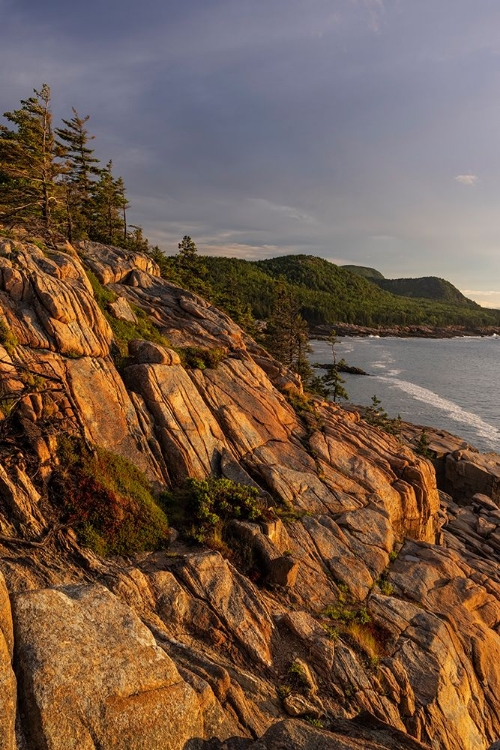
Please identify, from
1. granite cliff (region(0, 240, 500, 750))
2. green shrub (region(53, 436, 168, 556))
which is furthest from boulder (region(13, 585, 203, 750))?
green shrub (region(53, 436, 168, 556))

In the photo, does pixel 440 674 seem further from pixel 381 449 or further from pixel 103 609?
pixel 381 449

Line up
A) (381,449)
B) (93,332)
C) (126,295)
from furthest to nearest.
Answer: (126,295) → (381,449) → (93,332)

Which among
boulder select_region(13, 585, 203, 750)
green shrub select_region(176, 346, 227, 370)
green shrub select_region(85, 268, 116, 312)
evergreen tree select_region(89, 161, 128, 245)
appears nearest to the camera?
boulder select_region(13, 585, 203, 750)

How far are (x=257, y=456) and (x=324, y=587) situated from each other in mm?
7126

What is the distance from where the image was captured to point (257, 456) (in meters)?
21.2

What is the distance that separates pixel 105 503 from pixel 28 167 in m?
30.5

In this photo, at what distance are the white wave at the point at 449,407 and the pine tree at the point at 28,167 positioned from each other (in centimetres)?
6219

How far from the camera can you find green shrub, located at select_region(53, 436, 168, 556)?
42.8 ft

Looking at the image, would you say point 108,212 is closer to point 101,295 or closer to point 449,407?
point 101,295

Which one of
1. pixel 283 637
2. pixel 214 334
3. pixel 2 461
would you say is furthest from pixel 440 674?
pixel 214 334

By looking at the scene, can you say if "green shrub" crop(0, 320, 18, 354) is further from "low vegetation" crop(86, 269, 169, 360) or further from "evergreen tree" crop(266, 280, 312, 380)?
"evergreen tree" crop(266, 280, 312, 380)

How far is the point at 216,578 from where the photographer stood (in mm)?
13156

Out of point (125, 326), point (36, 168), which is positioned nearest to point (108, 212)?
point (36, 168)

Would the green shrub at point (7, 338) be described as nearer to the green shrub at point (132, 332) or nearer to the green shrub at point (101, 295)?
the green shrub at point (132, 332)
